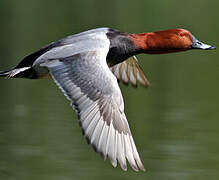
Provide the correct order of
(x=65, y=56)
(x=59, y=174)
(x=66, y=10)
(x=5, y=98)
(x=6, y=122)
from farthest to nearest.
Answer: (x=66, y=10) → (x=5, y=98) → (x=6, y=122) → (x=59, y=174) → (x=65, y=56)

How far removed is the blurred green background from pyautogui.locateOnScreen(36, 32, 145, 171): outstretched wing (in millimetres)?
1060

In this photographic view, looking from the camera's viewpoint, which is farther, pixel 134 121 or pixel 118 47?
pixel 134 121

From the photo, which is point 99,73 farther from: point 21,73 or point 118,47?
point 21,73

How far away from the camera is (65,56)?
21.8 ft

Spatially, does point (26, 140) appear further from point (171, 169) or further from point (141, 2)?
point (141, 2)

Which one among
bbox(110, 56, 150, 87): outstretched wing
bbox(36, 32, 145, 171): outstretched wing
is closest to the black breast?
bbox(36, 32, 145, 171): outstretched wing

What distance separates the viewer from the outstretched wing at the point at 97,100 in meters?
5.86

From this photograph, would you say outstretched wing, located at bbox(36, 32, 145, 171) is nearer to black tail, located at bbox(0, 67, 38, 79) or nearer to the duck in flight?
the duck in flight

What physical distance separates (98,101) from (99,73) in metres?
0.25

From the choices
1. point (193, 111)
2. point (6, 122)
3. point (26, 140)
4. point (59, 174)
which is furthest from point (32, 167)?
point (193, 111)

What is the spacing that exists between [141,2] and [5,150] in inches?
491

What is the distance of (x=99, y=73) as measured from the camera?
20.7 ft

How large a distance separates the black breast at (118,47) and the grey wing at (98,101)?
0.41m

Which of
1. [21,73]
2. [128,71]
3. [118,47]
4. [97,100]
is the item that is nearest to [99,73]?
[97,100]
